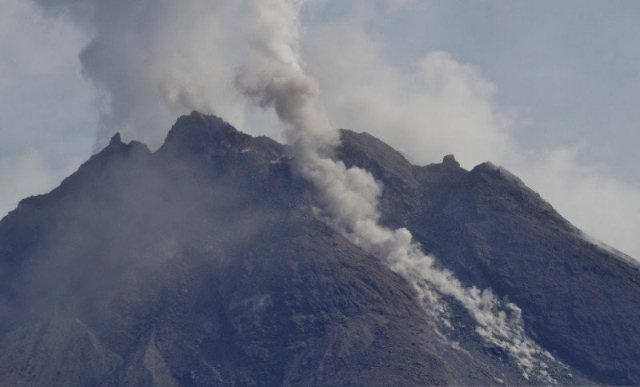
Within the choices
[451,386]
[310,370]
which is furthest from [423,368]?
[310,370]

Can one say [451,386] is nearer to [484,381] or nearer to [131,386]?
[484,381]

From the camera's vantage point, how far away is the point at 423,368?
643ft

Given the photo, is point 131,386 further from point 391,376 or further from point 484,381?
point 484,381

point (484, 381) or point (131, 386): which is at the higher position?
point (484, 381)

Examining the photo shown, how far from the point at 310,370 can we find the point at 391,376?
1338 centimetres

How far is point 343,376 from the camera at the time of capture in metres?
195

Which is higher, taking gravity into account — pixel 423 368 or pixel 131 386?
pixel 423 368

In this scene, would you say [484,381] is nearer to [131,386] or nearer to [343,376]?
[343,376]

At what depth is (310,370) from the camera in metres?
200

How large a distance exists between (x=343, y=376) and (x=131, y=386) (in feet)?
108

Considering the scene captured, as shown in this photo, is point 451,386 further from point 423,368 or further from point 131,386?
point 131,386

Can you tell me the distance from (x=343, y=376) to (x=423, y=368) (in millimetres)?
12137

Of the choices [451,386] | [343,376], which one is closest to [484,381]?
[451,386]

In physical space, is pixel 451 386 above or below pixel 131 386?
above
